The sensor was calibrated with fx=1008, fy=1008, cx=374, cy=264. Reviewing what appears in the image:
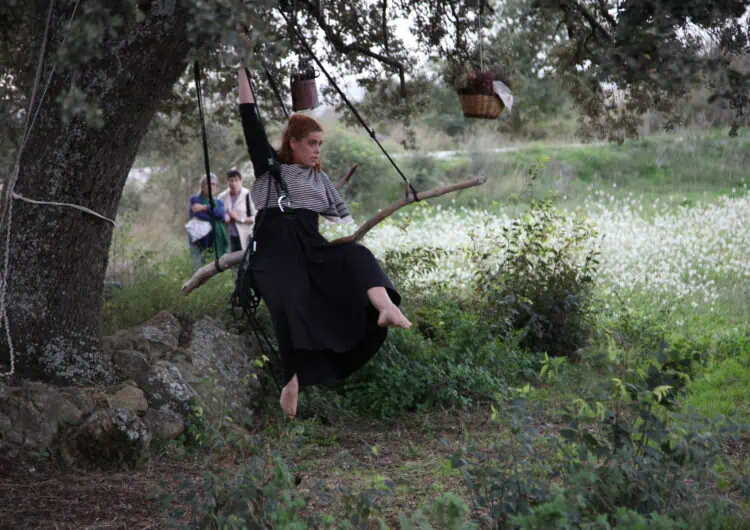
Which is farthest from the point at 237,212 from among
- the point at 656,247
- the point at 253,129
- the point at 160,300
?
the point at 656,247

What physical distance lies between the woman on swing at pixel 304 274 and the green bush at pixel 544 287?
4.06 m

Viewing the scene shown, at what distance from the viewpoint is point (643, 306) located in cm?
1198

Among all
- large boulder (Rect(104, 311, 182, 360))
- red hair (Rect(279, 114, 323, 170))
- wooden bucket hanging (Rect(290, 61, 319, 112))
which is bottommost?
large boulder (Rect(104, 311, 182, 360))

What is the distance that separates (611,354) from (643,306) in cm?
820

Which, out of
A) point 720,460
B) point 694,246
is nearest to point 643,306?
point 694,246

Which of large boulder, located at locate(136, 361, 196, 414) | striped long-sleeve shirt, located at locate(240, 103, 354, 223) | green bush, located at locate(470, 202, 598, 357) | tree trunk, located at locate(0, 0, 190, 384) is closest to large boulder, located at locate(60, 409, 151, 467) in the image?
tree trunk, located at locate(0, 0, 190, 384)

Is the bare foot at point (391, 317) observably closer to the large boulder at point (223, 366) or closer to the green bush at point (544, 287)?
the large boulder at point (223, 366)

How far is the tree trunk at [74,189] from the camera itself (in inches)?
248

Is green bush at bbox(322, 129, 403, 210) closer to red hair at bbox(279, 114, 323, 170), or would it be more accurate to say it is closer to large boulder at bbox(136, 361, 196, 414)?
large boulder at bbox(136, 361, 196, 414)

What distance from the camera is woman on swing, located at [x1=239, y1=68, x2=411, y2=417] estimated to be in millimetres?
5945

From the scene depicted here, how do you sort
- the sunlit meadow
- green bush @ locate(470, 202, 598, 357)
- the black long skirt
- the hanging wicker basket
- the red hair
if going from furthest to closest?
the sunlit meadow
green bush @ locate(470, 202, 598, 357)
the hanging wicker basket
the red hair
the black long skirt

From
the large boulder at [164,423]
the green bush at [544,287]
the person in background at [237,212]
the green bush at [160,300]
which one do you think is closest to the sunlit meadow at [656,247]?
the green bush at [544,287]

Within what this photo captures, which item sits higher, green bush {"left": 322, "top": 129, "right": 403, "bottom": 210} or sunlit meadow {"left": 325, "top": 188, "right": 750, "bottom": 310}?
green bush {"left": 322, "top": 129, "right": 403, "bottom": 210}

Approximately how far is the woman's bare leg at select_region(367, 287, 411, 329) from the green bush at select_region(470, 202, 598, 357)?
4.23m
